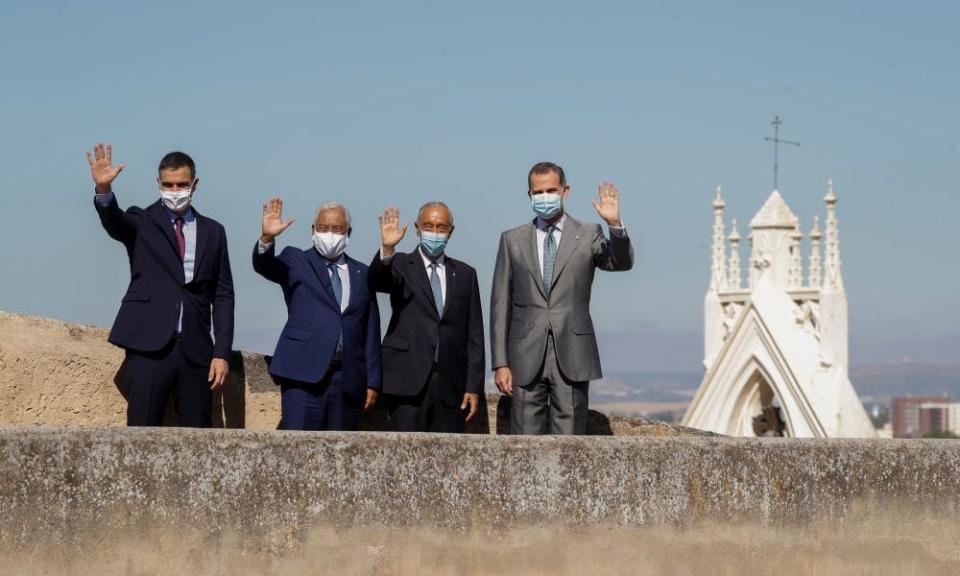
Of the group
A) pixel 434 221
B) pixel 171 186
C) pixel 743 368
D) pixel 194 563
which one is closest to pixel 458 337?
pixel 434 221

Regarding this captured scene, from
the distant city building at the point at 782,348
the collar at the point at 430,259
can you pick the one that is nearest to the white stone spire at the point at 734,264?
the distant city building at the point at 782,348

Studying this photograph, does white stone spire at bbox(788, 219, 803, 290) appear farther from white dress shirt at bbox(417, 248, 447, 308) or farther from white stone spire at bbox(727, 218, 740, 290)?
white dress shirt at bbox(417, 248, 447, 308)

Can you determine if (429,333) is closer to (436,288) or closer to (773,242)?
(436,288)

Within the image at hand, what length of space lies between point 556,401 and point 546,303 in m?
0.52

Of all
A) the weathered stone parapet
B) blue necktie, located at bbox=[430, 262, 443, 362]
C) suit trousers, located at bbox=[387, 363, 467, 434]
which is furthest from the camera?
blue necktie, located at bbox=[430, 262, 443, 362]

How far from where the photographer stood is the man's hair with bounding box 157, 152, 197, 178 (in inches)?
336

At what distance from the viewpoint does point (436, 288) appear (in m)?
9.23

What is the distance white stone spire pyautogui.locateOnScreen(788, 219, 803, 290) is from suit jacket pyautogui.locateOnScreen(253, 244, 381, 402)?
175 ft

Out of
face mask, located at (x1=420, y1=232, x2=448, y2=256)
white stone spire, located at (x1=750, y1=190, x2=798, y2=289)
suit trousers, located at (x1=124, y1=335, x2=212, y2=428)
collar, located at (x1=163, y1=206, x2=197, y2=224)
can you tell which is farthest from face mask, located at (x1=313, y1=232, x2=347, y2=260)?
white stone spire, located at (x1=750, y1=190, x2=798, y2=289)

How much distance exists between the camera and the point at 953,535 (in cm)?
780

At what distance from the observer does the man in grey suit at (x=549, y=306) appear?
8805mm

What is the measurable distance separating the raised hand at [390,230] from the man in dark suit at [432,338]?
227 millimetres

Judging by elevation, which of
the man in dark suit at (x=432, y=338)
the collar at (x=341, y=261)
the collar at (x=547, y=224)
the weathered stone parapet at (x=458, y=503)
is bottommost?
the weathered stone parapet at (x=458, y=503)

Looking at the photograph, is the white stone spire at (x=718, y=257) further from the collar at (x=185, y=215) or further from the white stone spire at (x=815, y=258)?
the collar at (x=185, y=215)
